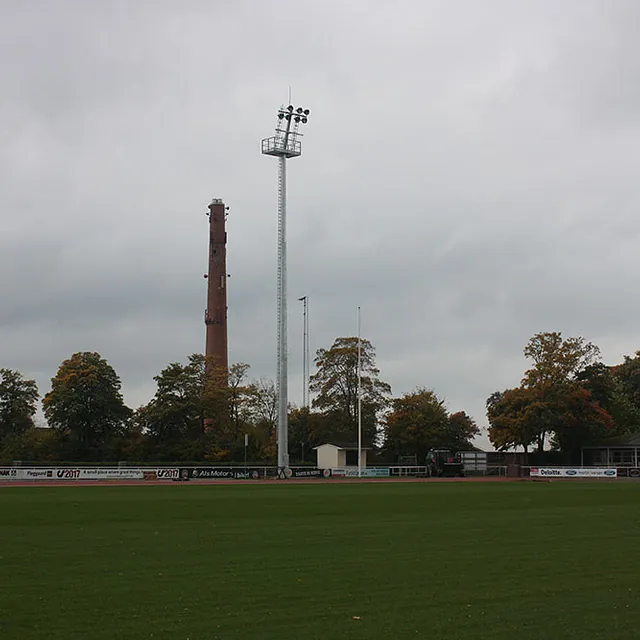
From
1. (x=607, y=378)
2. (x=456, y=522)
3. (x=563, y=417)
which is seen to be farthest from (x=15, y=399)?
(x=456, y=522)

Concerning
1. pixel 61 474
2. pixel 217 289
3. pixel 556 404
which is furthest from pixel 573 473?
pixel 217 289

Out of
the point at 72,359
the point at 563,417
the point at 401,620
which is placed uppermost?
the point at 72,359

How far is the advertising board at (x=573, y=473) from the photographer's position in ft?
229

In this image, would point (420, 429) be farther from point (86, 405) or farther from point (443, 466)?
point (86, 405)

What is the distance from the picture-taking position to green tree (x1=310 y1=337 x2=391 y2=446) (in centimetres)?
8400

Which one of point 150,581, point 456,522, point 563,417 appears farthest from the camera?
point 563,417

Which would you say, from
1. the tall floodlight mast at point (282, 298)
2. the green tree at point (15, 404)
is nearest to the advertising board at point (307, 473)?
the tall floodlight mast at point (282, 298)

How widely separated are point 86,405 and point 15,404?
1197 cm

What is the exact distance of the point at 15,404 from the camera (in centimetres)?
8419

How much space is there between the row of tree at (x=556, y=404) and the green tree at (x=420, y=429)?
12.4 ft

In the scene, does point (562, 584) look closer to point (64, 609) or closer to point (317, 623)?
point (317, 623)

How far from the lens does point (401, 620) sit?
10.2 metres

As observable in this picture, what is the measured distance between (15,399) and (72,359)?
10222 millimetres

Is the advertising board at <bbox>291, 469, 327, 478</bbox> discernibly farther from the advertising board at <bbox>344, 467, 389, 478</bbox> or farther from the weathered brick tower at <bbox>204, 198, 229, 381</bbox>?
the weathered brick tower at <bbox>204, 198, 229, 381</bbox>
